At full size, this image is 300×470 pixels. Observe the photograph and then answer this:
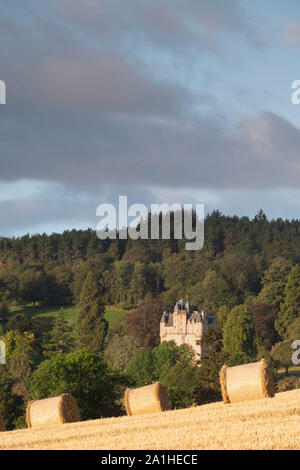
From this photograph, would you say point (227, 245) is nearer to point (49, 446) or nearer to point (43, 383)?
point (43, 383)

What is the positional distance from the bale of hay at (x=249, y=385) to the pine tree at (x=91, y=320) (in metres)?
85.9

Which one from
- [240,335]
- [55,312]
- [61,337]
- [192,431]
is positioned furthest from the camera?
[55,312]

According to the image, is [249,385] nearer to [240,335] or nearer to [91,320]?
[240,335]

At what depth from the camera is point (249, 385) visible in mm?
29281

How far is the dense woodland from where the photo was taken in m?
57.2

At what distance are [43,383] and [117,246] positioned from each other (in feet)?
458

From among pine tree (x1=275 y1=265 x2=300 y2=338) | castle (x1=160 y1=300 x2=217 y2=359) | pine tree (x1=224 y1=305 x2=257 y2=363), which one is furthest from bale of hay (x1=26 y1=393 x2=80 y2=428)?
pine tree (x1=275 y1=265 x2=300 y2=338)

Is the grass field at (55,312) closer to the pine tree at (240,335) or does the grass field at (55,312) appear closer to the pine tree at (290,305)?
the pine tree at (290,305)

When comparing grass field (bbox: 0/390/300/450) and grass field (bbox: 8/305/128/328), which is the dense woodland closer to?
grass field (bbox: 8/305/128/328)

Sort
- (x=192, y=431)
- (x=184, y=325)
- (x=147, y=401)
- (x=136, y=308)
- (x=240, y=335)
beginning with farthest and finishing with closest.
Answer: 1. (x=136, y=308)
2. (x=184, y=325)
3. (x=240, y=335)
4. (x=147, y=401)
5. (x=192, y=431)

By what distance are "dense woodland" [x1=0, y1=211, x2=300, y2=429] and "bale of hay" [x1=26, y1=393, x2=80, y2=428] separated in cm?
1938

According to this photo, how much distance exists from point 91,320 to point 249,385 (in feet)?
298

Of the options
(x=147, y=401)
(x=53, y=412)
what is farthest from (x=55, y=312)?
(x=53, y=412)

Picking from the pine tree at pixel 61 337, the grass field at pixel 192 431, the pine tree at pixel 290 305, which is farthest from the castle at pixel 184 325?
the grass field at pixel 192 431
